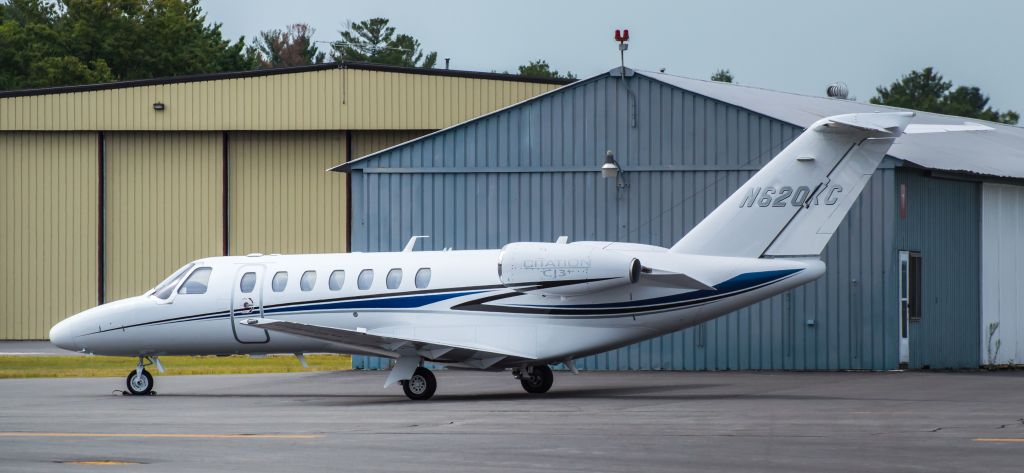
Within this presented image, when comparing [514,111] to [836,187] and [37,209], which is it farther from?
[37,209]

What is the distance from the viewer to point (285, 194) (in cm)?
4622

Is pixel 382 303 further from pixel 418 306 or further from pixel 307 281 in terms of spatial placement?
pixel 307 281

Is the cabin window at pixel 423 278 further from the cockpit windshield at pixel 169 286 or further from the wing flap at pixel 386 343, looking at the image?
the cockpit windshield at pixel 169 286

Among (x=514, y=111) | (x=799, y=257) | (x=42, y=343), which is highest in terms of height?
(x=514, y=111)

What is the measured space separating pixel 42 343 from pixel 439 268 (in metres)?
26.7

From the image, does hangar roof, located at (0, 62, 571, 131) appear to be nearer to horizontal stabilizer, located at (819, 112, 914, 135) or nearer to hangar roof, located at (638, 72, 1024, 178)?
hangar roof, located at (638, 72, 1024, 178)

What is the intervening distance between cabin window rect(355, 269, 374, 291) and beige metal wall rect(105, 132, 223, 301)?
21.9 metres

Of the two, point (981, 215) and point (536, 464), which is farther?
point (981, 215)

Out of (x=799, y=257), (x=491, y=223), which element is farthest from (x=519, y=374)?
(x=491, y=223)

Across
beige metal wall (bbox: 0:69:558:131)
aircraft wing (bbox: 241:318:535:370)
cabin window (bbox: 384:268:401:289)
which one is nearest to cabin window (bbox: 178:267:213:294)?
aircraft wing (bbox: 241:318:535:370)

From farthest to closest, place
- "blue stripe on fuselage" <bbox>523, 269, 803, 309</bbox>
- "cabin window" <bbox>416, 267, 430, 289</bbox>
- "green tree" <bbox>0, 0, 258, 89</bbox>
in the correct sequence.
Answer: "green tree" <bbox>0, 0, 258, 89</bbox> → "cabin window" <bbox>416, 267, 430, 289</bbox> → "blue stripe on fuselage" <bbox>523, 269, 803, 309</bbox>

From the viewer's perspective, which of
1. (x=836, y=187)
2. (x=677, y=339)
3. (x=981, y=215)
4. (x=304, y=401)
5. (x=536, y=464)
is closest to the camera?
(x=536, y=464)

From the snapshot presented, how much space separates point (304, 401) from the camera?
24.6m

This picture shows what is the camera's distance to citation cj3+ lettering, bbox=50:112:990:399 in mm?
23094
